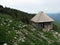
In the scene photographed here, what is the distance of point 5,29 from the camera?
89.9 ft

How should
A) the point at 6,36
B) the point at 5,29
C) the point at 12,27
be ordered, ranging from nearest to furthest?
the point at 6,36 < the point at 5,29 < the point at 12,27

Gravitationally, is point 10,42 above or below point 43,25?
above

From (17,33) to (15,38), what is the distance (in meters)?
2.12

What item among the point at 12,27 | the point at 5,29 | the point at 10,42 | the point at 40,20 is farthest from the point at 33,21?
the point at 10,42

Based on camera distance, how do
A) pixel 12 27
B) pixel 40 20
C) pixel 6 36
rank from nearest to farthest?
1. pixel 6 36
2. pixel 12 27
3. pixel 40 20

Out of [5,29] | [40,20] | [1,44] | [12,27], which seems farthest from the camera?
[40,20]

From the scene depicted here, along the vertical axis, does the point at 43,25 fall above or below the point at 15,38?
below

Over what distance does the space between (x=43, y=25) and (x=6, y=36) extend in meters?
19.4

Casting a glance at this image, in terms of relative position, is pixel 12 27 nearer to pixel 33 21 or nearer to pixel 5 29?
pixel 5 29

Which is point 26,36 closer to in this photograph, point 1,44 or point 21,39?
point 21,39

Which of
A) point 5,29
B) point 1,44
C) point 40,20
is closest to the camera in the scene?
point 1,44

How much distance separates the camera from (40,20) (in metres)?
43.5

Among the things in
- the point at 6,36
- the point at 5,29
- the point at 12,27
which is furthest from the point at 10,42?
the point at 12,27

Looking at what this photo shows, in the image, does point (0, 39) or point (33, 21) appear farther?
point (33, 21)
